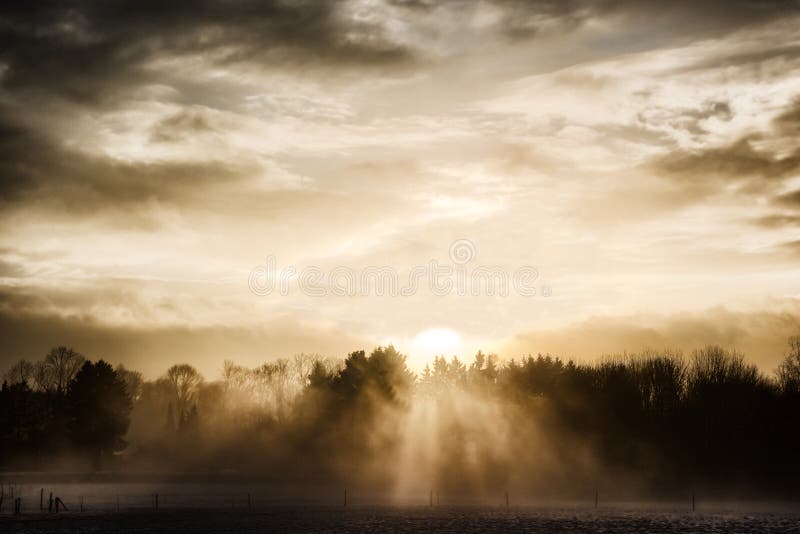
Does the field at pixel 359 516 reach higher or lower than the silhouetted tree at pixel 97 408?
lower

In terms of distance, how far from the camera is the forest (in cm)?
14600

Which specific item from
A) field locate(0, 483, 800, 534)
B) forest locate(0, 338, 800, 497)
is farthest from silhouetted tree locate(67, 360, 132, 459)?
field locate(0, 483, 800, 534)

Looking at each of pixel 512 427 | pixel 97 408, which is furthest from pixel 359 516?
pixel 97 408

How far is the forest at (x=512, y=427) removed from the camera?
146000 mm

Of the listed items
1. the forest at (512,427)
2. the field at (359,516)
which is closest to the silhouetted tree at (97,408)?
the forest at (512,427)

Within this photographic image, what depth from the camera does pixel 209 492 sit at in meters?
144

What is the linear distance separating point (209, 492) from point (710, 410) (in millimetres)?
88468

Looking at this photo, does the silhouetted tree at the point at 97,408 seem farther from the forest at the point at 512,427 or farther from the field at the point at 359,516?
the field at the point at 359,516

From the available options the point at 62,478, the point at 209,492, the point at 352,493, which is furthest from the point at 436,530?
the point at 62,478

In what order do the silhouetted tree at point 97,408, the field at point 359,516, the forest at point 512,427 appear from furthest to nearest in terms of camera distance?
1. the silhouetted tree at point 97,408
2. the forest at point 512,427
3. the field at point 359,516

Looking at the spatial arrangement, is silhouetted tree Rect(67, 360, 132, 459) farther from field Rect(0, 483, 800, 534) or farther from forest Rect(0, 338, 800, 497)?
field Rect(0, 483, 800, 534)

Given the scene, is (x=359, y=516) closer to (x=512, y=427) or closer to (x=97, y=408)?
(x=512, y=427)

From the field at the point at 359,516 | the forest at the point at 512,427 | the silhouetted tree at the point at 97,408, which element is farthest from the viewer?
the silhouetted tree at the point at 97,408

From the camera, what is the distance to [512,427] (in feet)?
530
